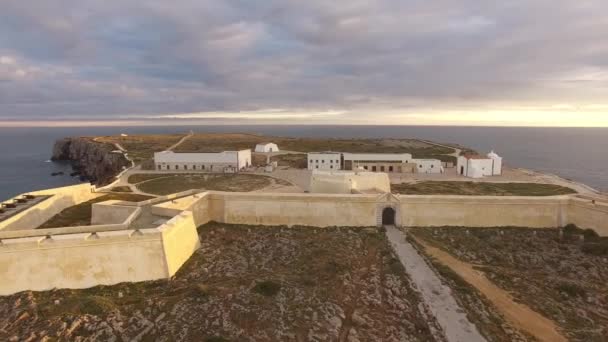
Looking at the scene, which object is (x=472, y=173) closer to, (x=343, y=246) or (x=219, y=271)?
(x=343, y=246)

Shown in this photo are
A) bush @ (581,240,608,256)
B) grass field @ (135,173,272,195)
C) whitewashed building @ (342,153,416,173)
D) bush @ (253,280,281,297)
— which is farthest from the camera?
whitewashed building @ (342,153,416,173)

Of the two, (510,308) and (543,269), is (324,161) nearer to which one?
(543,269)

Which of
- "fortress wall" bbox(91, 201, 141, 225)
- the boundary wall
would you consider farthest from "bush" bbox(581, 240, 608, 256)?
"fortress wall" bbox(91, 201, 141, 225)

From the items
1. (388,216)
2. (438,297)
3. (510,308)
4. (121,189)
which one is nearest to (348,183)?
(388,216)

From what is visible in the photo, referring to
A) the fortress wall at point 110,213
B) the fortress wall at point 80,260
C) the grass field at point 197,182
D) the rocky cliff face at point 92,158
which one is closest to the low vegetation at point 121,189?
the grass field at point 197,182

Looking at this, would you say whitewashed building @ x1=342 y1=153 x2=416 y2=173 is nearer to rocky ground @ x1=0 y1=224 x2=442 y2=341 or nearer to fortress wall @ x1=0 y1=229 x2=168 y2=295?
rocky ground @ x1=0 y1=224 x2=442 y2=341

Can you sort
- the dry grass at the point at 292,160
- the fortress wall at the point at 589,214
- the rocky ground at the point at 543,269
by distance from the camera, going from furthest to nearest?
the dry grass at the point at 292,160, the fortress wall at the point at 589,214, the rocky ground at the point at 543,269

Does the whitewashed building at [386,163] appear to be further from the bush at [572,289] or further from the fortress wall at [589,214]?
the bush at [572,289]
